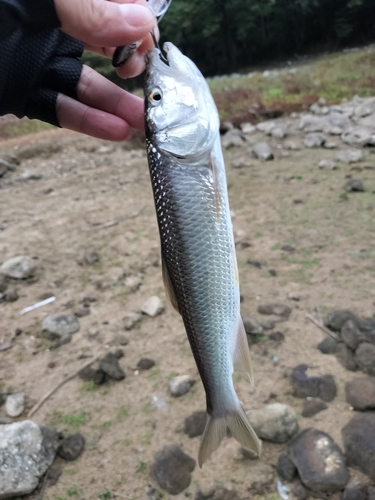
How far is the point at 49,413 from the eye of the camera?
106 inches

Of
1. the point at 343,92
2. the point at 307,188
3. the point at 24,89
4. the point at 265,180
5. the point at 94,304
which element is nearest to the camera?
the point at 24,89

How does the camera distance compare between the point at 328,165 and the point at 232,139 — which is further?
the point at 232,139

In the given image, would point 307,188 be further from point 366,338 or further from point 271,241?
point 366,338

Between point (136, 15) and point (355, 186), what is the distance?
153 inches

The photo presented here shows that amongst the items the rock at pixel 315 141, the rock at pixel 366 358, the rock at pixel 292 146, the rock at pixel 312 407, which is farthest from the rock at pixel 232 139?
the rock at pixel 312 407

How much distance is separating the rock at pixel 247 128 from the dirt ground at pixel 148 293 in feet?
4.52

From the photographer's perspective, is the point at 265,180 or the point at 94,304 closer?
the point at 94,304

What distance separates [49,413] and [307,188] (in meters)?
3.86

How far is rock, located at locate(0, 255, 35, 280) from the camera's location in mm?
3995

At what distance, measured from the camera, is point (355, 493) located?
1.97 metres

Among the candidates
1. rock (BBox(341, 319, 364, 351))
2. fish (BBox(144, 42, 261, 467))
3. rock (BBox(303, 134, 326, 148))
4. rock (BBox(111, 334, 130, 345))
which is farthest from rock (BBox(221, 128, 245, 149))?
fish (BBox(144, 42, 261, 467))

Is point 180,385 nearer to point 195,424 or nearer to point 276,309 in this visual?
point 195,424

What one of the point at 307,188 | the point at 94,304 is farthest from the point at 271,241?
the point at 94,304

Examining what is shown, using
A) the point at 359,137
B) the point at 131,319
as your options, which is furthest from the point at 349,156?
the point at 131,319
